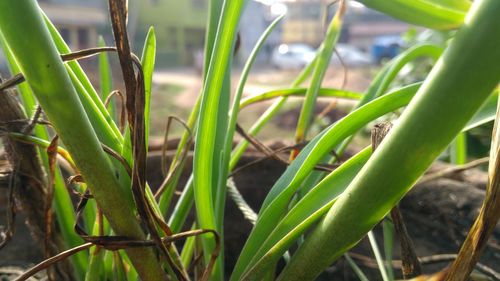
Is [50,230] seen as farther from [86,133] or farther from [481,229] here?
[481,229]

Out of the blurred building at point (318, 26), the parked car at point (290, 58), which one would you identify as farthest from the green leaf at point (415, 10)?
the blurred building at point (318, 26)

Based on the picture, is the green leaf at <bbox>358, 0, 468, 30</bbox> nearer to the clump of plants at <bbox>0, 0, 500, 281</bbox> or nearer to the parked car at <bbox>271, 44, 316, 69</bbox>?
the clump of plants at <bbox>0, 0, 500, 281</bbox>

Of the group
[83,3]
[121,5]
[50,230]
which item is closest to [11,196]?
[50,230]

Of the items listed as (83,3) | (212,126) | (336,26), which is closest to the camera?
(212,126)

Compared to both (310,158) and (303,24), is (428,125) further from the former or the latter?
(303,24)

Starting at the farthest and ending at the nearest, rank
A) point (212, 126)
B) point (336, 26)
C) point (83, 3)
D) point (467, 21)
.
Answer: point (83, 3) → point (336, 26) → point (212, 126) → point (467, 21)

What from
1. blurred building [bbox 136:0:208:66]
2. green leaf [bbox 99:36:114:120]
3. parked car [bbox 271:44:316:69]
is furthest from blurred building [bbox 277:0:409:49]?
green leaf [bbox 99:36:114:120]

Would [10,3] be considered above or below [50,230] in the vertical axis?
above

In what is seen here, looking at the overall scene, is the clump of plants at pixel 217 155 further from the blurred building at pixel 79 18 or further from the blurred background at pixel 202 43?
the blurred building at pixel 79 18
